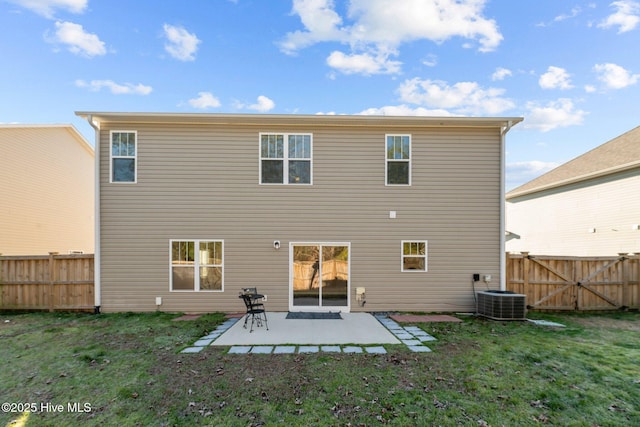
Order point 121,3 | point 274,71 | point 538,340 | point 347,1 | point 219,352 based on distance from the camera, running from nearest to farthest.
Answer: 1. point 219,352
2. point 538,340
3. point 121,3
4. point 347,1
5. point 274,71

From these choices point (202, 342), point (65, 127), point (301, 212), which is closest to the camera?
point (202, 342)

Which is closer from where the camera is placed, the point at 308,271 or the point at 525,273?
the point at 308,271

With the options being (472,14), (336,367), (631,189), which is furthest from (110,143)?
(631,189)

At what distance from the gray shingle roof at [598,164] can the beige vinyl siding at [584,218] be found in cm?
30

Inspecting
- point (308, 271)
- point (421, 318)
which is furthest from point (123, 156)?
point (421, 318)

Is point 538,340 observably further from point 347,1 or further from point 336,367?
point 347,1

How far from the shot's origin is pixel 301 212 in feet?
26.4

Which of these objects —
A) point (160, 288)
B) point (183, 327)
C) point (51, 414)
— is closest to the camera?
point (51, 414)

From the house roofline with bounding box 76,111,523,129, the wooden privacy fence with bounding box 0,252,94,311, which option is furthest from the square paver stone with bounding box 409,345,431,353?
the wooden privacy fence with bounding box 0,252,94,311

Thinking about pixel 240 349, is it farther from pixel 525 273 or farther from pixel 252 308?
pixel 525 273

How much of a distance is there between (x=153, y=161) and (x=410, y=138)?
6.90 metres

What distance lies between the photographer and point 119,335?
5.96 meters

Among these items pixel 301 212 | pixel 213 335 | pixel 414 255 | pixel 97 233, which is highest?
pixel 301 212

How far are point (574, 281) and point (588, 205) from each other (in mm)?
5124
